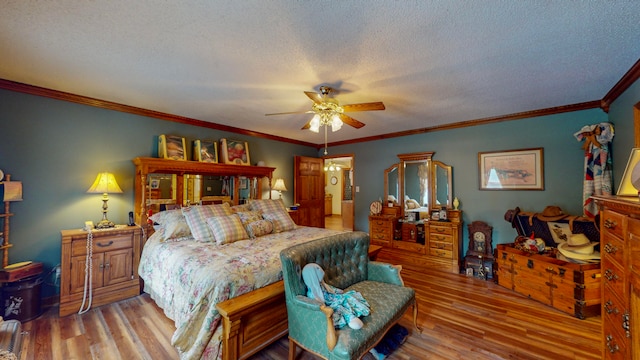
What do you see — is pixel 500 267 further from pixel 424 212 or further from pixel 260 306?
A: pixel 260 306

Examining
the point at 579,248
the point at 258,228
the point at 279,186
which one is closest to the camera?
the point at 579,248

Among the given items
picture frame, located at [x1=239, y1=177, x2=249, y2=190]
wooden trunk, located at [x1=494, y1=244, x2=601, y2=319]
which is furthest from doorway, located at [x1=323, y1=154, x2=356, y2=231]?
wooden trunk, located at [x1=494, y1=244, x2=601, y2=319]

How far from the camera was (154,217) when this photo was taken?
3166mm

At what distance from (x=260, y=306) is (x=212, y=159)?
291 centimetres

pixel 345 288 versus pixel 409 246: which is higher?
pixel 345 288

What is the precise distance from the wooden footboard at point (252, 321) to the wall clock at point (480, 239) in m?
3.25

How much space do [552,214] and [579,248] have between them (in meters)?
0.59

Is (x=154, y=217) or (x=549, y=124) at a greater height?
(x=549, y=124)

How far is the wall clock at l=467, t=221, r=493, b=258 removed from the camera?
12.6ft

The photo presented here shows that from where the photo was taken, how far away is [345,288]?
2.28 meters

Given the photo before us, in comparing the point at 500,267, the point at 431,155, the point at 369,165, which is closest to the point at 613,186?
the point at 500,267

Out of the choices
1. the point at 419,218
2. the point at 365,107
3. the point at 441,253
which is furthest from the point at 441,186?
the point at 365,107

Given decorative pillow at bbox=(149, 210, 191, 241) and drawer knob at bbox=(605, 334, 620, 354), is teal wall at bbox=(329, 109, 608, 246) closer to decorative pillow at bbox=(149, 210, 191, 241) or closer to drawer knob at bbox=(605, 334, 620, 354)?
drawer knob at bbox=(605, 334, 620, 354)

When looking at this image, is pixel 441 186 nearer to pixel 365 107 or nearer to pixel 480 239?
pixel 480 239
